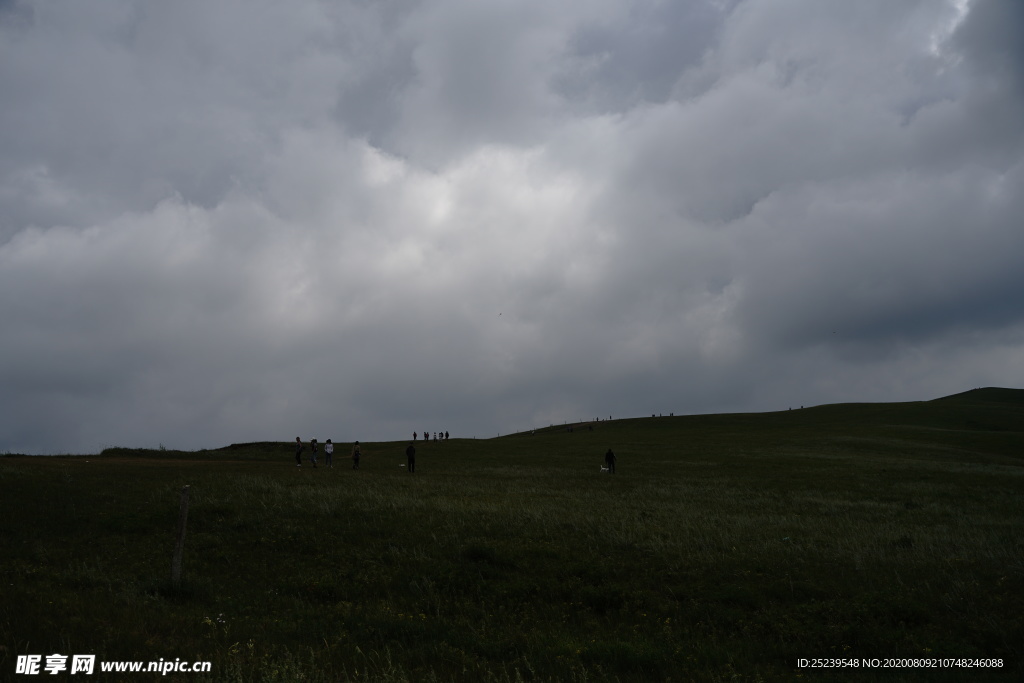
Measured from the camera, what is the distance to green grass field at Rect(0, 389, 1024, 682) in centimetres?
1047

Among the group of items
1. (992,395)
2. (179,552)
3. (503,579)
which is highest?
(992,395)

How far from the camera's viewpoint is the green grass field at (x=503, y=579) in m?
10.5

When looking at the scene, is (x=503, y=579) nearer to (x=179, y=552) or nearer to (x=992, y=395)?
(x=179, y=552)

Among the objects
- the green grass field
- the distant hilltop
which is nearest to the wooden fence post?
the green grass field

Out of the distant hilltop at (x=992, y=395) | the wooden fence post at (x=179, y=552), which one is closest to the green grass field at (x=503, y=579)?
the wooden fence post at (x=179, y=552)

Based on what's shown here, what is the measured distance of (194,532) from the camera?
64.3 ft

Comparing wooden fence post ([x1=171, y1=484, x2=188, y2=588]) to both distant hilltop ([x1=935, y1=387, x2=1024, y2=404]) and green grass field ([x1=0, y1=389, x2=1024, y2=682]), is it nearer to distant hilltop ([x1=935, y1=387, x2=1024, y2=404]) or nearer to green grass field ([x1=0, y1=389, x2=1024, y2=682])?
green grass field ([x1=0, y1=389, x2=1024, y2=682])

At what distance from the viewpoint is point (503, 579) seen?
51.1 ft

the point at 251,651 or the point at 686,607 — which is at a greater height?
the point at 251,651

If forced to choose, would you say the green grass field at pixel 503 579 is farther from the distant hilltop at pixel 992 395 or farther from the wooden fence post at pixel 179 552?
the distant hilltop at pixel 992 395

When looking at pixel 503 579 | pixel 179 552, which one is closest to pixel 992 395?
pixel 503 579

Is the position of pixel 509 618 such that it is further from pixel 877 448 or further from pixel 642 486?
pixel 877 448

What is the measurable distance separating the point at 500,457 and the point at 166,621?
4713 centimetres

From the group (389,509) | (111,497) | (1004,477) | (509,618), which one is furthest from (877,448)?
(111,497)
